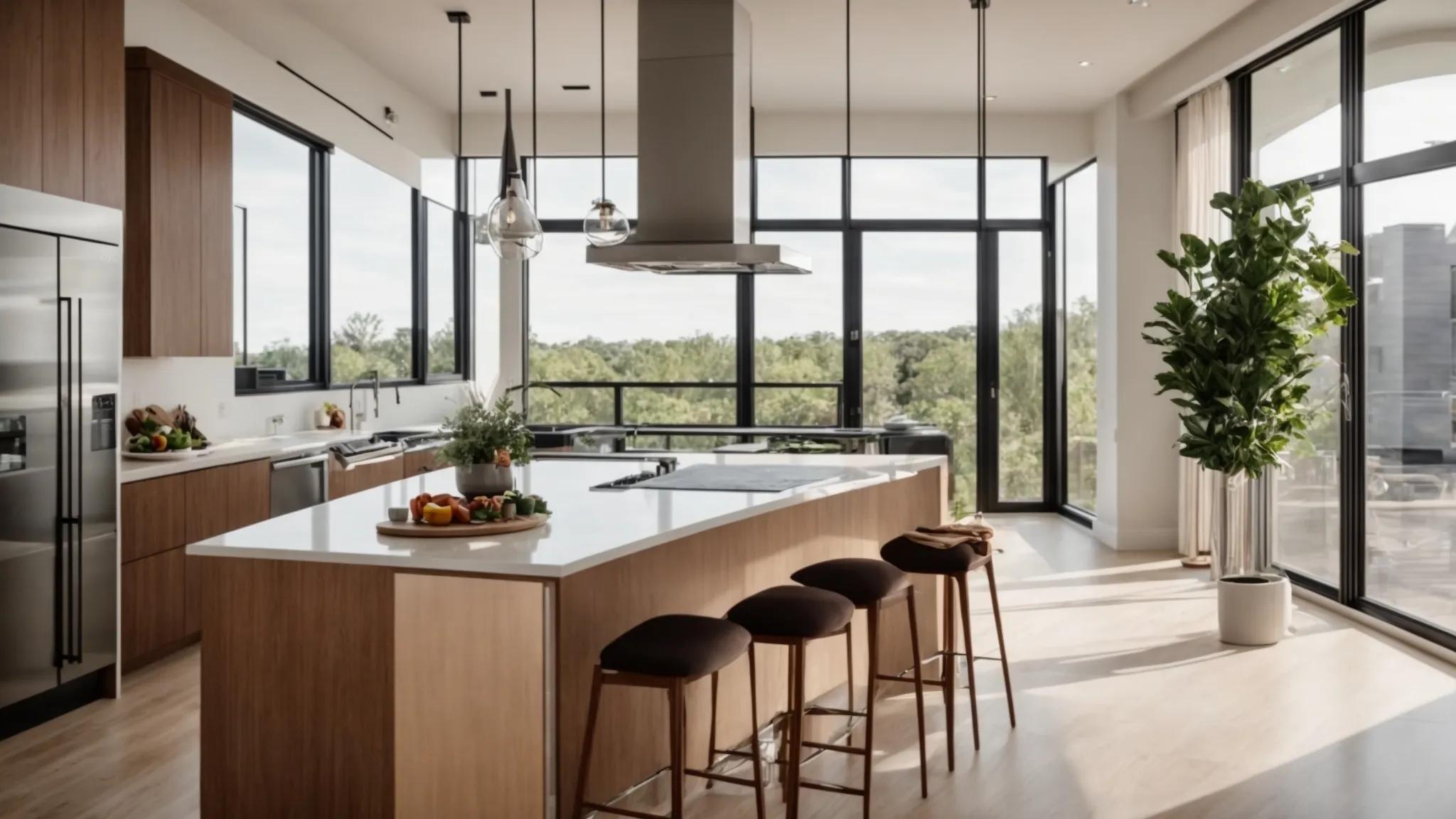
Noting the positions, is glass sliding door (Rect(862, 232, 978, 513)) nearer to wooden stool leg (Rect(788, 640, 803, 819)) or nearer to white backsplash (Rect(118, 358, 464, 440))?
white backsplash (Rect(118, 358, 464, 440))

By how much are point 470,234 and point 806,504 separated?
6.50 m

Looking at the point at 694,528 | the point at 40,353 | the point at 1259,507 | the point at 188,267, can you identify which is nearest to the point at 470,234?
the point at 188,267

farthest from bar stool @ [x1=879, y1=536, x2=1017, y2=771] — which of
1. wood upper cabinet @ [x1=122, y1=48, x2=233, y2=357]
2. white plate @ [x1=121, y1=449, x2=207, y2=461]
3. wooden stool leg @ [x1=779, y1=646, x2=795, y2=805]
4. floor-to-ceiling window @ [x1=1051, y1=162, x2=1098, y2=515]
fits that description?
floor-to-ceiling window @ [x1=1051, y1=162, x2=1098, y2=515]

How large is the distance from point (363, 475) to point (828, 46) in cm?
392

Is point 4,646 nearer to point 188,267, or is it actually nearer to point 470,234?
point 188,267

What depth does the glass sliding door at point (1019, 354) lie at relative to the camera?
1041 cm

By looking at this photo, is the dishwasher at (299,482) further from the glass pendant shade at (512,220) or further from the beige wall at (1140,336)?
the beige wall at (1140,336)

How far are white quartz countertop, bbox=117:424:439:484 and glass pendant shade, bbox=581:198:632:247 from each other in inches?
79.9

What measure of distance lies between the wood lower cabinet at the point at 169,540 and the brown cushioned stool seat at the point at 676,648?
9.44 feet

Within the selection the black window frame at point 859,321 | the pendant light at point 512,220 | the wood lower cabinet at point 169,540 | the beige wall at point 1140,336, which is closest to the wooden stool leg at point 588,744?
the pendant light at point 512,220

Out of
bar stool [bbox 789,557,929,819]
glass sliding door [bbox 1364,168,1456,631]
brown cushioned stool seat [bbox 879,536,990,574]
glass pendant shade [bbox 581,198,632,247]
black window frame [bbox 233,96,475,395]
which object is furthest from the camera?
black window frame [bbox 233,96,475,395]

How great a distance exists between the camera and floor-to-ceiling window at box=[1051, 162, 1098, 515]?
957 cm

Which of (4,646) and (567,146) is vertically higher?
(567,146)

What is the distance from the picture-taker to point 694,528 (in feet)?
11.6
